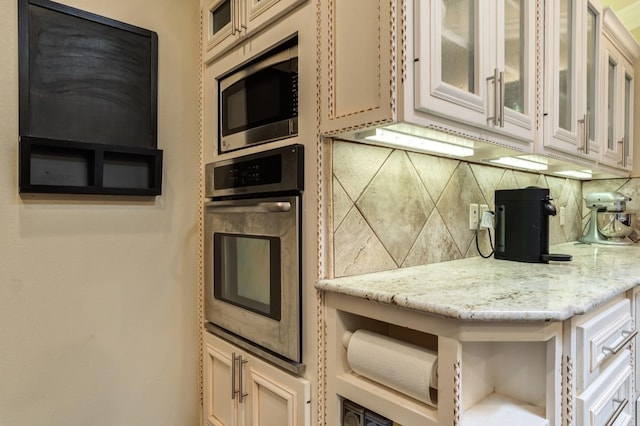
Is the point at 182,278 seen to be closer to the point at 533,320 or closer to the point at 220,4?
the point at 220,4

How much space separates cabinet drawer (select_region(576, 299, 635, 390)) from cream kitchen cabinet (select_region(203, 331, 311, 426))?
0.75m

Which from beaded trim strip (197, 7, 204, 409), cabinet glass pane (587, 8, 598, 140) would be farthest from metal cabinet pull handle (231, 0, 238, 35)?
cabinet glass pane (587, 8, 598, 140)

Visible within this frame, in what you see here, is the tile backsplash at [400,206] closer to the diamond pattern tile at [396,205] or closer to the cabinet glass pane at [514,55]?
the diamond pattern tile at [396,205]

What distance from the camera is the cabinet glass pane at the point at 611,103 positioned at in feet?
6.91

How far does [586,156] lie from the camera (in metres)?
1.82

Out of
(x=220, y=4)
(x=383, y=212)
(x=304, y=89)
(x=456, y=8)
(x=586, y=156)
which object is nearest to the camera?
(x=456, y=8)

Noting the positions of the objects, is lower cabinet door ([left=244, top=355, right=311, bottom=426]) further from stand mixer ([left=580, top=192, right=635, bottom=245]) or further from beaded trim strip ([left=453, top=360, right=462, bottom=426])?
stand mixer ([left=580, top=192, right=635, bottom=245])

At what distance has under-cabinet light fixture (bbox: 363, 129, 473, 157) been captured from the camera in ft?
3.69

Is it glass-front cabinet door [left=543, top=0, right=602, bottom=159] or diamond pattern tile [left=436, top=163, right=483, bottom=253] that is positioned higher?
glass-front cabinet door [left=543, top=0, right=602, bottom=159]

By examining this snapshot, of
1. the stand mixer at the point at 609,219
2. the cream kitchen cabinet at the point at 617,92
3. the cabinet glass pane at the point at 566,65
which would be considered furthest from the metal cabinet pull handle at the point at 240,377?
the stand mixer at the point at 609,219

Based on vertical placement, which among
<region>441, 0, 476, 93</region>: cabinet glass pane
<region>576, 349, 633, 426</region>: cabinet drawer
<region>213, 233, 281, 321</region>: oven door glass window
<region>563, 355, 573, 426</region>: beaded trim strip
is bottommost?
<region>576, 349, 633, 426</region>: cabinet drawer

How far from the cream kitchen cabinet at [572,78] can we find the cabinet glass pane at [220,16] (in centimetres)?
132

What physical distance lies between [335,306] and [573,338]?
0.61 metres

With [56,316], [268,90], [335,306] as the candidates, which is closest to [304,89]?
[268,90]
